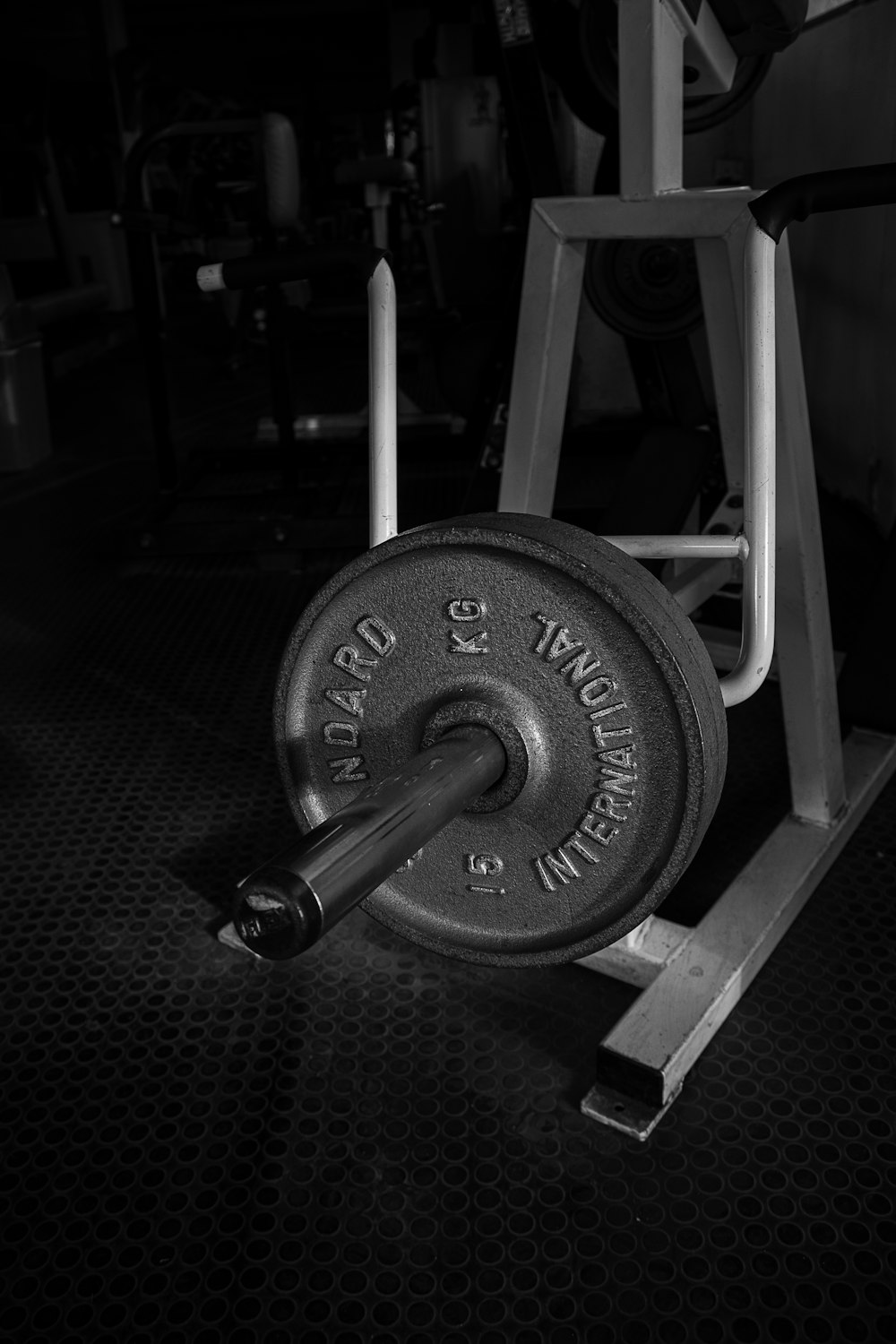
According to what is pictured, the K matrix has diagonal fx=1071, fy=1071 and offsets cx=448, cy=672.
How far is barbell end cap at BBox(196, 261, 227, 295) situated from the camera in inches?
38.6

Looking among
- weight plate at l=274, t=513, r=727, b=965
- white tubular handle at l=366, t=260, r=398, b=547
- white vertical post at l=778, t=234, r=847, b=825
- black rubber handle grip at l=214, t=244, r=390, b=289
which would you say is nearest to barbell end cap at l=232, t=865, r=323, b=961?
weight plate at l=274, t=513, r=727, b=965

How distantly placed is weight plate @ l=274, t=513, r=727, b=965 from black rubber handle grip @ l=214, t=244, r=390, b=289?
13.8 inches

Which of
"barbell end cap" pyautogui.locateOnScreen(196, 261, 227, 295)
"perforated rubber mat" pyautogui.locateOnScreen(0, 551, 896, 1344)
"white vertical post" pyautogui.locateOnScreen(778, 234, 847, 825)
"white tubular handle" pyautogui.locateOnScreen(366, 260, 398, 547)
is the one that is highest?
"barbell end cap" pyautogui.locateOnScreen(196, 261, 227, 295)

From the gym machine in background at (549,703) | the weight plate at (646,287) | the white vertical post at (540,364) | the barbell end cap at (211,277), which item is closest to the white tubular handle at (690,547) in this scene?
the gym machine in background at (549,703)

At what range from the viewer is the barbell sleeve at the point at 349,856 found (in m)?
0.51

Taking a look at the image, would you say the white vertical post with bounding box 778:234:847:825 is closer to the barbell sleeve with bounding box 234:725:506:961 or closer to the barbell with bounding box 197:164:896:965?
the barbell with bounding box 197:164:896:965

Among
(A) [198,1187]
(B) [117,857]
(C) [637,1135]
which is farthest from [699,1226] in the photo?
(B) [117,857]

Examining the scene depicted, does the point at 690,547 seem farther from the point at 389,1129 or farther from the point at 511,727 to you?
the point at 389,1129

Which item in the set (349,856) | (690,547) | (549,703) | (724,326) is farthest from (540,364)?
(349,856)

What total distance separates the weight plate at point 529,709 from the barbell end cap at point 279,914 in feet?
0.77

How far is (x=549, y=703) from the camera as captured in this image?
28.1 inches

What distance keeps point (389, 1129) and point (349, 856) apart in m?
0.57

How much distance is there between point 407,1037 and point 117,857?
0.54 metres

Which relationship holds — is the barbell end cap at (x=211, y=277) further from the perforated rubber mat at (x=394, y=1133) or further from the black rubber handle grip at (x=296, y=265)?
the perforated rubber mat at (x=394, y=1133)
